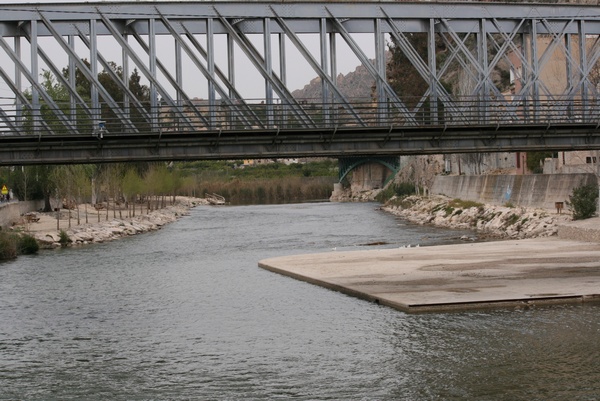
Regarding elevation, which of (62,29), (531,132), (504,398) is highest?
(62,29)

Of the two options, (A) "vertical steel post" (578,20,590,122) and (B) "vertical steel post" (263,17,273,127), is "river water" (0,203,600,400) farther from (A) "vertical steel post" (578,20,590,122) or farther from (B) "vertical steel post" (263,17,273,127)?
(A) "vertical steel post" (578,20,590,122)

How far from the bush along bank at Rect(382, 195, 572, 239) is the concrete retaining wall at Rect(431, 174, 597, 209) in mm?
1084

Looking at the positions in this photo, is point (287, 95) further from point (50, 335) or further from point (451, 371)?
point (451, 371)

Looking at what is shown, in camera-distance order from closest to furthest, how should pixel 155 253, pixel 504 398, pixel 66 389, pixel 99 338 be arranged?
pixel 504 398 < pixel 66 389 < pixel 99 338 < pixel 155 253

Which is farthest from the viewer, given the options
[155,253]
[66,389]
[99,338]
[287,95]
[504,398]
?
[155,253]

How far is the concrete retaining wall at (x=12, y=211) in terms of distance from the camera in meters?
61.0

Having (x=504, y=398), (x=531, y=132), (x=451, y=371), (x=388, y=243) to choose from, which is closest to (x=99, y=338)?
(x=451, y=371)

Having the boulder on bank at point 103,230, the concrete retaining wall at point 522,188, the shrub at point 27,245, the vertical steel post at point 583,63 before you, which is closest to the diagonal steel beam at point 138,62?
the vertical steel post at point 583,63

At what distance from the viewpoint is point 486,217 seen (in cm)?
6475

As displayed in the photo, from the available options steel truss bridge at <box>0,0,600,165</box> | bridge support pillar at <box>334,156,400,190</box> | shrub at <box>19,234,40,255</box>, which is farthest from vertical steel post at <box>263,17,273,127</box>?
bridge support pillar at <box>334,156,400,190</box>

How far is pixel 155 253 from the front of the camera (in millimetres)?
53469

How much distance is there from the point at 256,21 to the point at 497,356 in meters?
17.1

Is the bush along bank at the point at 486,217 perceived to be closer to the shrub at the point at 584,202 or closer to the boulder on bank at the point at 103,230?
the shrub at the point at 584,202

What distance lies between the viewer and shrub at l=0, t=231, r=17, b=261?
1922 inches
